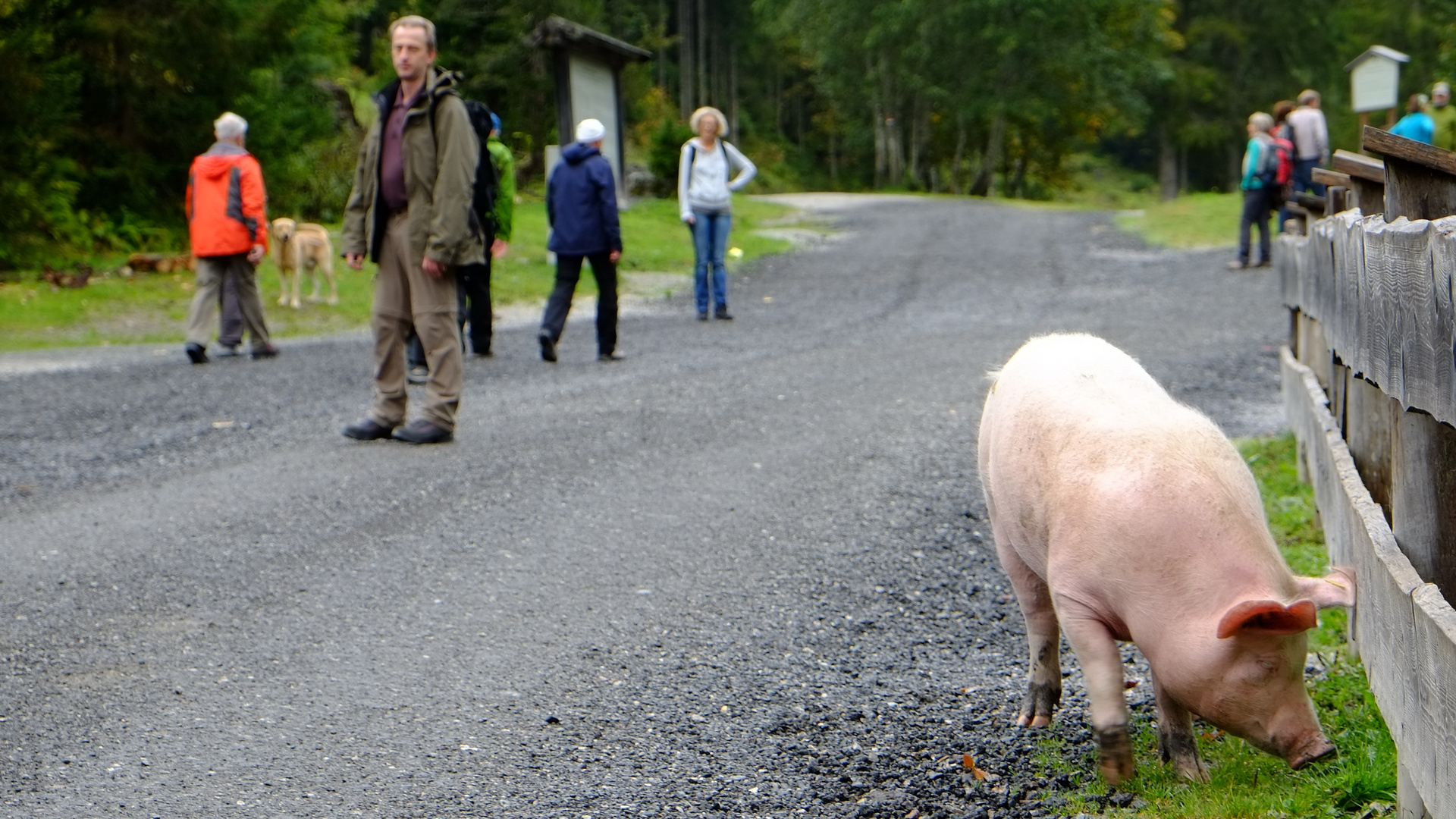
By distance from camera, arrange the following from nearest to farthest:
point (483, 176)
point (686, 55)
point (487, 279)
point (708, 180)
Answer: point (483, 176) < point (487, 279) < point (708, 180) < point (686, 55)

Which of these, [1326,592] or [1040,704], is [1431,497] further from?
[1040,704]

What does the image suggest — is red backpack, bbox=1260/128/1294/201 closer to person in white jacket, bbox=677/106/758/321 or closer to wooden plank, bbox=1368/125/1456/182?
person in white jacket, bbox=677/106/758/321

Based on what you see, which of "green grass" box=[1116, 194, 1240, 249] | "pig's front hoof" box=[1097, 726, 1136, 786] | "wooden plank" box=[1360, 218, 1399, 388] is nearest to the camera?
"wooden plank" box=[1360, 218, 1399, 388]

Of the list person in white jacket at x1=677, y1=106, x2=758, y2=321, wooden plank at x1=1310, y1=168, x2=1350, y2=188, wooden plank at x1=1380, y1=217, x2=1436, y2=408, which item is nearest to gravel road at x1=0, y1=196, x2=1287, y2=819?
wooden plank at x1=1380, y1=217, x2=1436, y2=408

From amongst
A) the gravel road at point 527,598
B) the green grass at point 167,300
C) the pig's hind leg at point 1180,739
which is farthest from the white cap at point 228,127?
the pig's hind leg at point 1180,739

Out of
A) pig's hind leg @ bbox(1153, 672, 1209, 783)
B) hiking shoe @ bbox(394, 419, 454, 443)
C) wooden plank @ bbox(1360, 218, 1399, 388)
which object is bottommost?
pig's hind leg @ bbox(1153, 672, 1209, 783)

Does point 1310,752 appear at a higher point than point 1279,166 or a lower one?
lower

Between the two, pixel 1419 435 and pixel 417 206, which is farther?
pixel 417 206

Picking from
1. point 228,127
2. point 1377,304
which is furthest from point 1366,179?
point 228,127

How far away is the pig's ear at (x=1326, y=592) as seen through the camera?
3090 mm

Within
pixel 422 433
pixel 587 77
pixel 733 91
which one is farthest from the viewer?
pixel 733 91

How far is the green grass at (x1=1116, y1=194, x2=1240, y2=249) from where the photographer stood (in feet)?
77.9

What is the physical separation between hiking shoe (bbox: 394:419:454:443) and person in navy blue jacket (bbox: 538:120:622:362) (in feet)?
11.1

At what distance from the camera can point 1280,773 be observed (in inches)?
141
